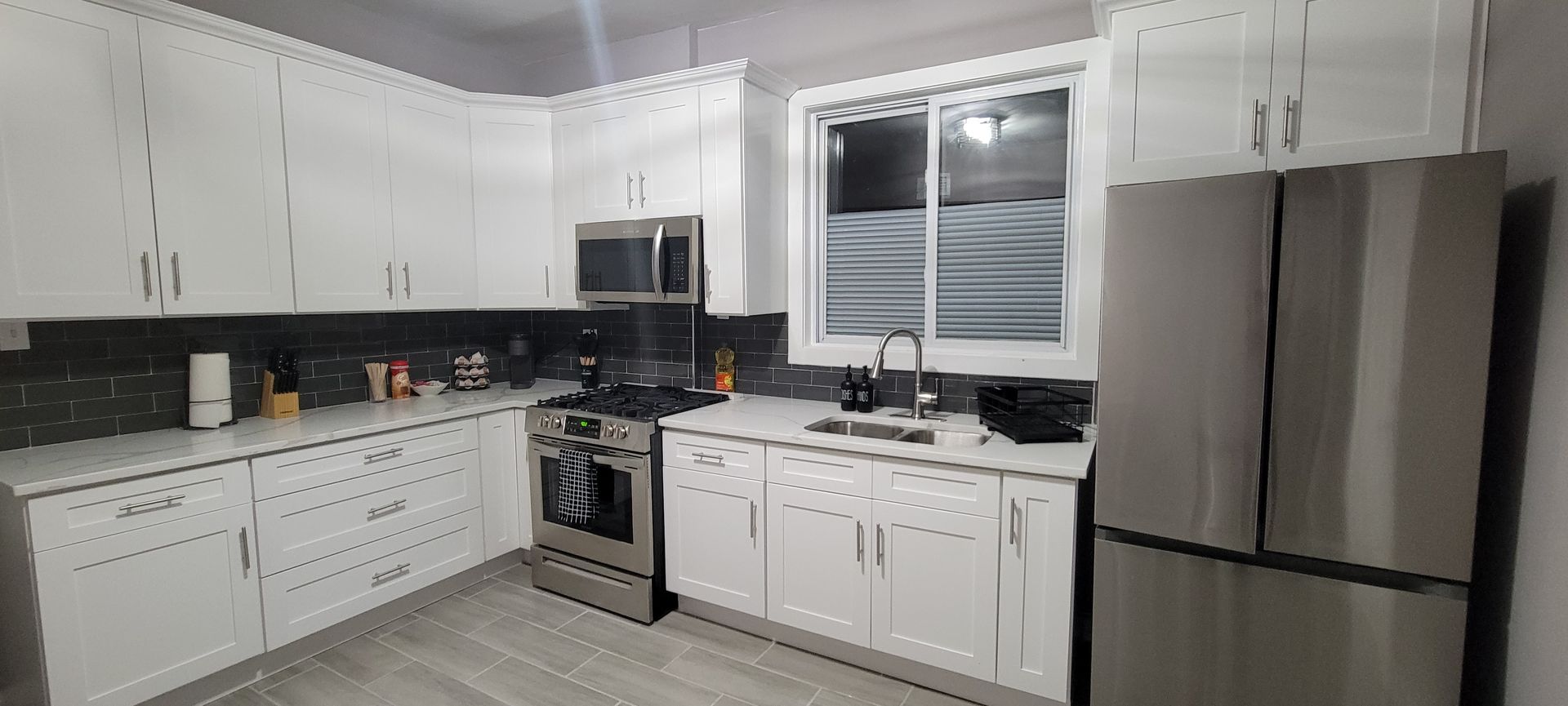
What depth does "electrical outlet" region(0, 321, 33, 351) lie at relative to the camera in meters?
2.24

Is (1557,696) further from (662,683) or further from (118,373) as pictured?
(118,373)

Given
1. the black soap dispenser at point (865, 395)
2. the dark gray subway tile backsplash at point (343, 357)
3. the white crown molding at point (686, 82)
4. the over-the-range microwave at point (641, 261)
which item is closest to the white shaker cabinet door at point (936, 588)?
the black soap dispenser at point (865, 395)

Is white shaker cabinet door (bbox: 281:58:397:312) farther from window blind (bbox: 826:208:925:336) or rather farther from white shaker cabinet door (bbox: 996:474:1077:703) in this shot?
white shaker cabinet door (bbox: 996:474:1077:703)

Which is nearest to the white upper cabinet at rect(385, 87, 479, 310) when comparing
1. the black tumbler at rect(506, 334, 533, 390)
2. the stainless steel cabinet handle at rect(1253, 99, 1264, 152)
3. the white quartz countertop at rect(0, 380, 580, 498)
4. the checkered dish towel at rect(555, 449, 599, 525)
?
the black tumbler at rect(506, 334, 533, 390)

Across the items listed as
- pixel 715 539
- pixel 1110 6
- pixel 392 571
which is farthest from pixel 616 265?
pixel 1110 6

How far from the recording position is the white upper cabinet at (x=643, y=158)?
3.03 m

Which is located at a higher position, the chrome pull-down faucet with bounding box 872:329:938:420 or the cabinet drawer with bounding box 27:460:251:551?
the chrome pull-down faucet with bounding box 872:329:938:420

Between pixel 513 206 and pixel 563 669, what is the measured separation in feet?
7.57

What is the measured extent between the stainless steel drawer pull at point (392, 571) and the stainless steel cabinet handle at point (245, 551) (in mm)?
481

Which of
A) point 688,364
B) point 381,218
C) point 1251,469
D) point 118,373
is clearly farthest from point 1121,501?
point 118,373

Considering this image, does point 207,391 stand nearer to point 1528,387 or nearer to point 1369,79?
point 1369,79

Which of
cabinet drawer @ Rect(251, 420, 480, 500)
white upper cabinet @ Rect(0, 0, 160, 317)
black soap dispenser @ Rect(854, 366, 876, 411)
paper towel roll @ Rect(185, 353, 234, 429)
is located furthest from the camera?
black soap dispenser @ Rect(854, 366, 876, 411)

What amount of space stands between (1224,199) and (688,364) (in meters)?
2.56

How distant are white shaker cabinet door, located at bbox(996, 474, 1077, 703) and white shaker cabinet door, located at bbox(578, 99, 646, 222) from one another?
7.29 ft
